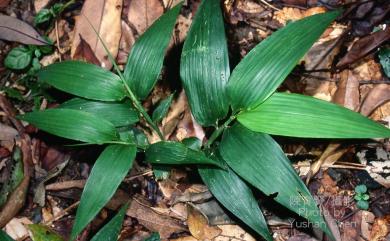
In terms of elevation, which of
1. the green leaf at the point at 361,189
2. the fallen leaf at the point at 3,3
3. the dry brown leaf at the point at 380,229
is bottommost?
the dry brown leaf at the point at 380,229

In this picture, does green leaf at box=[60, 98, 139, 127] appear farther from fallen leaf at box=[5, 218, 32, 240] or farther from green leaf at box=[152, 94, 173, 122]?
fallen leaf at box=[5, 218, 32, 240]

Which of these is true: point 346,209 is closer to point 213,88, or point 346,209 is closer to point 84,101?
point 213,88

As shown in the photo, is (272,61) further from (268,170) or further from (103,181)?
(103,181)

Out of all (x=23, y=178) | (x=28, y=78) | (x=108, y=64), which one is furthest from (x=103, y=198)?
(x=28, y=78)

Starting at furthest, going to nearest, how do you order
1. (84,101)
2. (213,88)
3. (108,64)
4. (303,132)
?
(108,64), (84,101), (213,88), (303,132)

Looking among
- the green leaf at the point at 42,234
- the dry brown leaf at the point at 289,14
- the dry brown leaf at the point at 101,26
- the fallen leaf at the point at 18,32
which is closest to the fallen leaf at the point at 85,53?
the dry brown leaf at the point at 101,26

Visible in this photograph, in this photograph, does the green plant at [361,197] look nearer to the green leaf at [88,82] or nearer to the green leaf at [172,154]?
the green leaf at [172,154]
